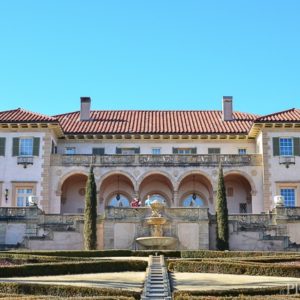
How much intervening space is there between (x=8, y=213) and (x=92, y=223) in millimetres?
5360

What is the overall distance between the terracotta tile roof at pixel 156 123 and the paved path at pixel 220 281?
79.1ft

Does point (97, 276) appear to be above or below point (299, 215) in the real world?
below

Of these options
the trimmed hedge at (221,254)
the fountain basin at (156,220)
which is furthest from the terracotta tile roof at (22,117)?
the trimmed hedge at (221,254)

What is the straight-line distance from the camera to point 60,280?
19.9 metres

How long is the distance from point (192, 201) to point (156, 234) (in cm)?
1211

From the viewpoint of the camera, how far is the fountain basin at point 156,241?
32750mm

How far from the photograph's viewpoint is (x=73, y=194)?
147ft

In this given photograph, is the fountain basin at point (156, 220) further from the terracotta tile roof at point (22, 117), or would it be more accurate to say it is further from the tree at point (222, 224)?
the terracotta tile roof at point (22, 117)

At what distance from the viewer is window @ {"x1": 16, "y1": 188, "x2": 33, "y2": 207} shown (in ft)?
138

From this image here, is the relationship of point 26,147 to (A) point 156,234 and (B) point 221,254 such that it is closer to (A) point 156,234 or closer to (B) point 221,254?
(A) point 156,234

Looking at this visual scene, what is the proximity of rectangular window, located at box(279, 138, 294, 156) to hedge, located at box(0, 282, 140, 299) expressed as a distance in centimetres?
2822

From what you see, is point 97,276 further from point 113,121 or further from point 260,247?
point 113,121

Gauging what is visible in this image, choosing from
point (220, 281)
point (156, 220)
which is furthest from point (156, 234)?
point (220, 281)

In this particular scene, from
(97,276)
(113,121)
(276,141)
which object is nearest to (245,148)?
(276,141)
